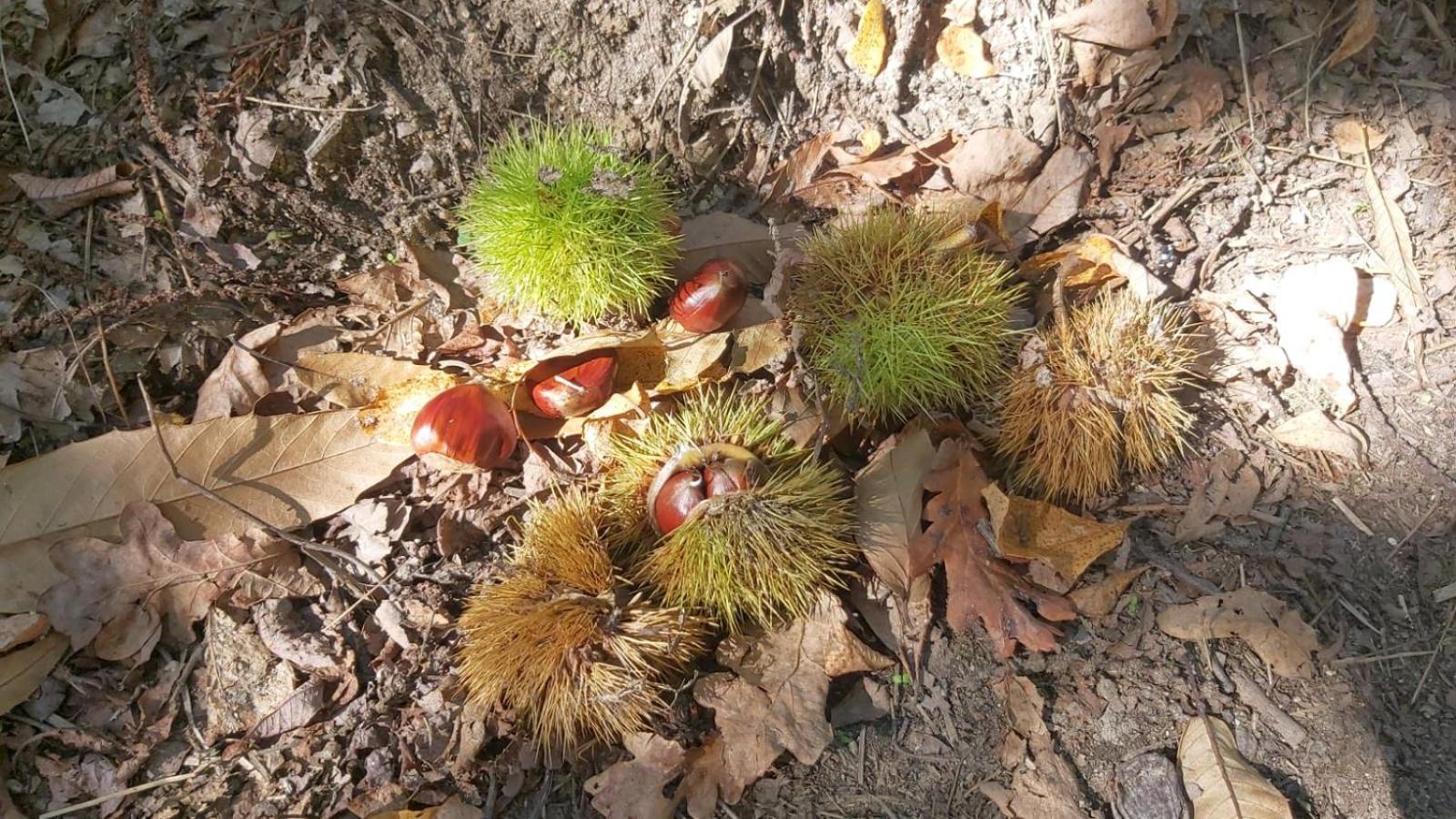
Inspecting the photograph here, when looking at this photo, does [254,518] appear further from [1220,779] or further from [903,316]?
[1220,779]

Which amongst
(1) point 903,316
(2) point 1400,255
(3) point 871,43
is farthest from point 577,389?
(2) point 1400,255

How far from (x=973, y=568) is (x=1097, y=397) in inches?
20.1

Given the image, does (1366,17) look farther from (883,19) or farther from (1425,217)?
(883,19)

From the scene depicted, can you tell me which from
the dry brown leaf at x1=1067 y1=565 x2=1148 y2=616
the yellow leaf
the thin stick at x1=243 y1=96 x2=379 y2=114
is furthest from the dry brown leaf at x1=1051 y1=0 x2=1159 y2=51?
the thin stick at x1=243 y1=96 x2=379 y2=114

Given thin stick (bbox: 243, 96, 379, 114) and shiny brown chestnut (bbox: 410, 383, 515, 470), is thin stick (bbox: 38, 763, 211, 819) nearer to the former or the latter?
shiny brown chestnut (bbox: 410, 383, 515, 470)

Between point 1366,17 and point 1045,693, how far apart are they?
7.00 ft

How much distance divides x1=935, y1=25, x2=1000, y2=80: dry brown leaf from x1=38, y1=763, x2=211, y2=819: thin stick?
2835mm

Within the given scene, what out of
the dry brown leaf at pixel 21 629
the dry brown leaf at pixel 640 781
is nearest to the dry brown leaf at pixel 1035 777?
the dry brown leaf at pixel 640 781

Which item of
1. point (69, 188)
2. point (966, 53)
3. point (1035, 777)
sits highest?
point (966, 53)

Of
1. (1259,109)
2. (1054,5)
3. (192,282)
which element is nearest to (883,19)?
(1054,5)

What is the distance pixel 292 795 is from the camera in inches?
73.8

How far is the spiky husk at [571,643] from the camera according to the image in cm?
175

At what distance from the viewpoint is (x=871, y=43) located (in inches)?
104

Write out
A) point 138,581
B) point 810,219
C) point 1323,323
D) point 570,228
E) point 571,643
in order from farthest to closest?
point 810,219
point 1323,323
point 570,228
point 138,581
point 571,643
